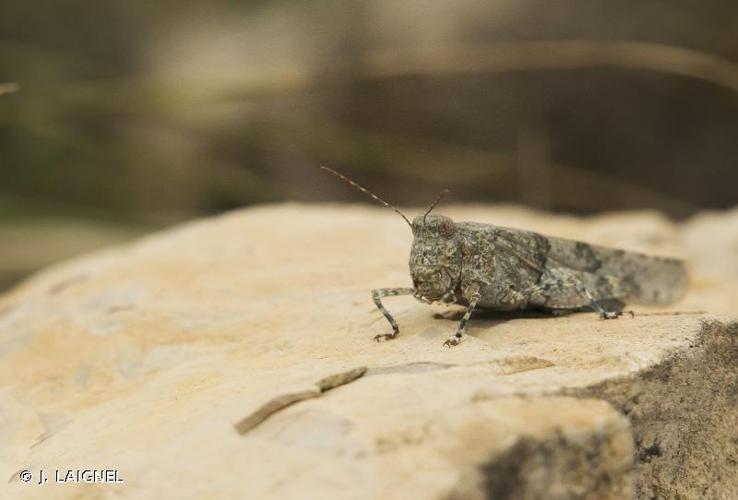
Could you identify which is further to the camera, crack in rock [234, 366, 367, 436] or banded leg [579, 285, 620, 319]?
banded leg [579, 285, 620, 319]

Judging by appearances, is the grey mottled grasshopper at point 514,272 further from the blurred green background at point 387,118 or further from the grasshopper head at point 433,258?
the blurred green background at point 387,118

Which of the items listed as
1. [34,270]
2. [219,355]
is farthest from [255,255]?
[34,270]

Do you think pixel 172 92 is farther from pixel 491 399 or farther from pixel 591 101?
pixel 491 399

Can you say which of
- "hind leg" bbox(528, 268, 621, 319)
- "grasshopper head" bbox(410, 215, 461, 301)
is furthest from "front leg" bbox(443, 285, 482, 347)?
"hind leg" bbox(528, 268, 621, 319)

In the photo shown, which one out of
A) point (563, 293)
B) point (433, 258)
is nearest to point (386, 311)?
point (433, 258)

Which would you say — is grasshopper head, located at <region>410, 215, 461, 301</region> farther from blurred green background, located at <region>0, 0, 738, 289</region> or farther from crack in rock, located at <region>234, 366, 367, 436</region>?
blurred green background, located at <region>0, 0, 738, 289</region>

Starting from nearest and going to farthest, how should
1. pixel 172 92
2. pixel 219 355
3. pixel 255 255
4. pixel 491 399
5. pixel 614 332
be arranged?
pixel 491 399 < pixel 614 332 < pixel 219 355 < pixel 255 255 < pixel 172 92

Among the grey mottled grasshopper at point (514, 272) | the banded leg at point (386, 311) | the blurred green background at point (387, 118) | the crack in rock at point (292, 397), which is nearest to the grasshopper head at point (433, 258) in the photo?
the grey mottled grasshopper at point (514, 272)
